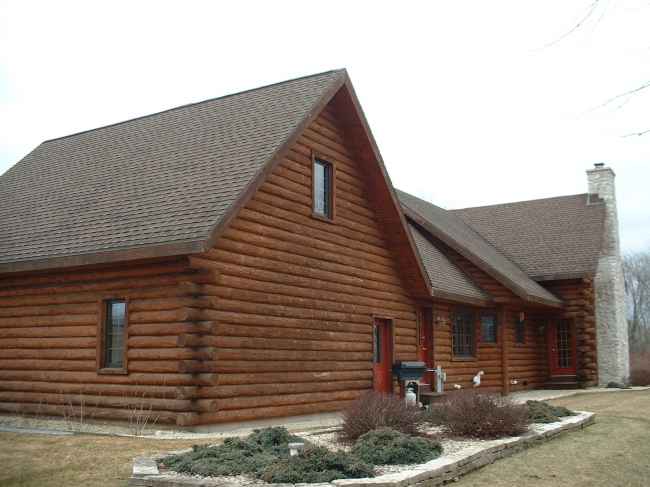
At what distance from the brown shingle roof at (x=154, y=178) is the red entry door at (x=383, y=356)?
5454 mm

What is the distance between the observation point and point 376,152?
16.0 m

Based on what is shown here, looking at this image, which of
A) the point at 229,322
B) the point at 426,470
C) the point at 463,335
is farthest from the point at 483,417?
the point at 463,335

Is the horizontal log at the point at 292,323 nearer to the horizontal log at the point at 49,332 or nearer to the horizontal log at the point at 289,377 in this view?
the horizontal log at the point at 289,377

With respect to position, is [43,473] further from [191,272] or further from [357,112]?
[357,112]

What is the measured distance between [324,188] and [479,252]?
9.75 metres

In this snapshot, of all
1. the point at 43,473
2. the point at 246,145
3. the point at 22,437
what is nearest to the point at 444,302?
the point at 246,145

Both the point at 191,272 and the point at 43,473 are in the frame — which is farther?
the point at 191,272

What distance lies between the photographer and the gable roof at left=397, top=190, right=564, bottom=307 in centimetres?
2155

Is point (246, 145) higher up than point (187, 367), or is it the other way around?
point (246, 145)

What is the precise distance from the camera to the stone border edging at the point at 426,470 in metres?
7.04

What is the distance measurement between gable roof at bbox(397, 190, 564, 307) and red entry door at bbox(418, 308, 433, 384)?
73.2 inches

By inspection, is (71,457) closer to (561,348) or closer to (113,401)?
(113,401)

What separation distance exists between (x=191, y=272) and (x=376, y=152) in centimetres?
603

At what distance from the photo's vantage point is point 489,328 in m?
Result: 23.3
